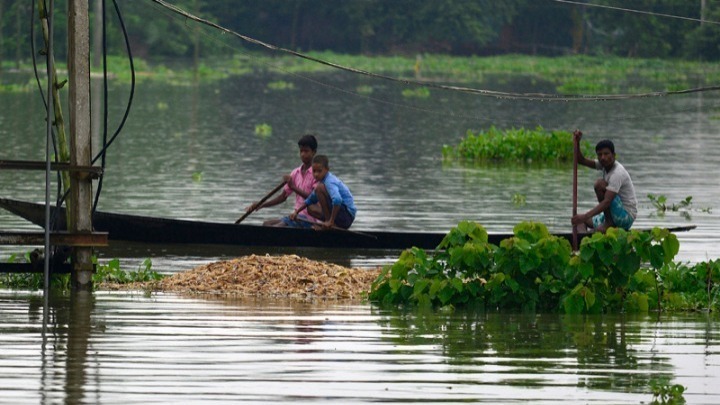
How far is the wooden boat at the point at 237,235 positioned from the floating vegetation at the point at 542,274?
3956 millimetres

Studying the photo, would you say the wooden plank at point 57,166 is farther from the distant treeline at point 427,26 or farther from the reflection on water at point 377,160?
the distant treeline at point 427,26

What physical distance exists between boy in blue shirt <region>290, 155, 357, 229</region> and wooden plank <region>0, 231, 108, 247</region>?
3.97m

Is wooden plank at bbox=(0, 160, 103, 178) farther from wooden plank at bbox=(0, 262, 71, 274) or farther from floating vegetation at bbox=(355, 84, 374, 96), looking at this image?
floating vegetation at bbox=(355, 84, 374, 96)

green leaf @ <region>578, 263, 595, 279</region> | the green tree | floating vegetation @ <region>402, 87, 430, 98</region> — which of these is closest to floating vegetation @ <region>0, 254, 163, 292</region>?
green leaf @ <region>578, 263, 595, 279</region>

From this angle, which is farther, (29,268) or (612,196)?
(612,196)

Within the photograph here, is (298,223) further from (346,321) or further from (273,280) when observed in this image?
(346,321)

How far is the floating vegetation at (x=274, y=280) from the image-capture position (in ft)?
38.2

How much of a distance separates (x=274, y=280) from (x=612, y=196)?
387 centimetres

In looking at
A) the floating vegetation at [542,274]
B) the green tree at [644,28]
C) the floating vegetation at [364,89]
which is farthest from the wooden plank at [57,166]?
the green tree at [644,28]

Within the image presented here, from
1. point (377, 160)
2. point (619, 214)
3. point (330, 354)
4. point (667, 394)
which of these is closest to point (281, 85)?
point (377, 160)

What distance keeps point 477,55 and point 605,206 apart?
88379mm

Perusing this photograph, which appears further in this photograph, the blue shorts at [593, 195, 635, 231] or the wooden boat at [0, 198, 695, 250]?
the wooden boat at [0, 198, 695, 250]

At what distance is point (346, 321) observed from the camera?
10.2 metres

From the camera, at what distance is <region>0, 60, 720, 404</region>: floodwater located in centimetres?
795
